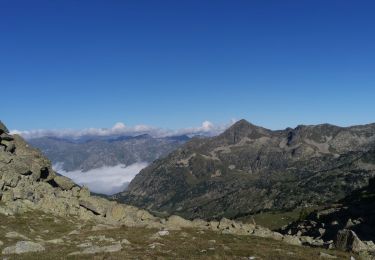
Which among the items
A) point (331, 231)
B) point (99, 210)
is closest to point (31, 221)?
point (99, 210)

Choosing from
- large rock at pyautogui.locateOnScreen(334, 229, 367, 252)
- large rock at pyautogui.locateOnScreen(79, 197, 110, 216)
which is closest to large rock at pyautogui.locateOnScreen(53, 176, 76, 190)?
large rock at pyautogui.locateOnScreen(79, 197, 110, 216)

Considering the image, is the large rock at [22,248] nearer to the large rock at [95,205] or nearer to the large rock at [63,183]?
the large rock at [95,205]

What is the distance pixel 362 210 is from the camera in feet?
471

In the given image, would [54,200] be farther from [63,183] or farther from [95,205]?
[63,183]

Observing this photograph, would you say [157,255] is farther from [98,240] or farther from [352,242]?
[352,242]

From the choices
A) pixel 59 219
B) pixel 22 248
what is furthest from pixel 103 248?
pixel 59 219

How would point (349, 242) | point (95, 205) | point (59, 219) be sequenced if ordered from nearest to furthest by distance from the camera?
point (349, 242), point (59, 219), point (95, 205)

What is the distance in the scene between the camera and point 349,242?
57.4 metres

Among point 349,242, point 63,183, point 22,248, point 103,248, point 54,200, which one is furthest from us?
point 63,183

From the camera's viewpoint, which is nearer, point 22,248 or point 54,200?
point 22,248

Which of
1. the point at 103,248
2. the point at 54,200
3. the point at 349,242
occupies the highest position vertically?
the point at 103,248

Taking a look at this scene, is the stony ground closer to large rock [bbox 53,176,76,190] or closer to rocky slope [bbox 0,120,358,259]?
rocky slope [bbox 0,120,358,259]

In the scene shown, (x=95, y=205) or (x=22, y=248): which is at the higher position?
(x=22, y=248)

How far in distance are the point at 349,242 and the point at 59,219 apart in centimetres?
5274
